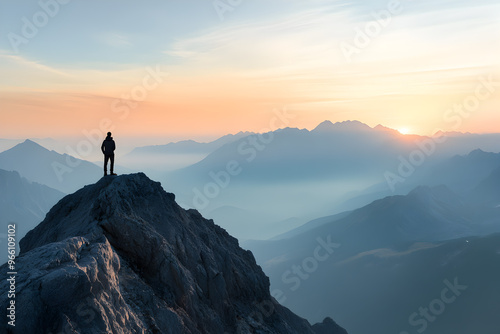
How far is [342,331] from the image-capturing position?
85.4m

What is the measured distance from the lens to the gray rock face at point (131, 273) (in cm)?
1803

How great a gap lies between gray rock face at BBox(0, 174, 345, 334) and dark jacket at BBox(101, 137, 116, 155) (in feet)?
8.72

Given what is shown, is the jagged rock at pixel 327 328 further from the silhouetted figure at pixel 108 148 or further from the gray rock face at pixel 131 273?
the silhouetted figure at pixel 108 148

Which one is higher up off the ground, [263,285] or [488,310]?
[263,285]

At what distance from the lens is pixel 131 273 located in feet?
89.4

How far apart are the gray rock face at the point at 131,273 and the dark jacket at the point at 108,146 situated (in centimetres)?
266

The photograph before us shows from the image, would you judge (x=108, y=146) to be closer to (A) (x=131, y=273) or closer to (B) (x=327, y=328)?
(A) (x=131, y=273)

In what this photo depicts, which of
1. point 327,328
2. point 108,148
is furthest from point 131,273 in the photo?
point 327,328

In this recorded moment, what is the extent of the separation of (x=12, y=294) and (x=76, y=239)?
5.17 metres

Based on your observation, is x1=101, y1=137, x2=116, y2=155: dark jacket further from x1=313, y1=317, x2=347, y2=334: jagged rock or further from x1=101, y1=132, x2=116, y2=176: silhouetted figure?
x1=313, y1=317, x2=347, y2=334: jagged rock

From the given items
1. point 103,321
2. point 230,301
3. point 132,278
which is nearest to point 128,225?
point 132,278

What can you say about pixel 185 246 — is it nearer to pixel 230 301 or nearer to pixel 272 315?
pixel 230 301

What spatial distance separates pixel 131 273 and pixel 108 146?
13.1m

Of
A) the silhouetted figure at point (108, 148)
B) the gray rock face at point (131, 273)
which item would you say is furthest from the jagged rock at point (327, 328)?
the silhouetted figure at point (108, 148)
